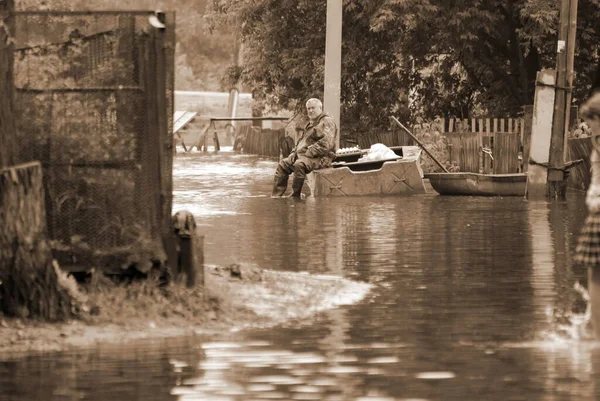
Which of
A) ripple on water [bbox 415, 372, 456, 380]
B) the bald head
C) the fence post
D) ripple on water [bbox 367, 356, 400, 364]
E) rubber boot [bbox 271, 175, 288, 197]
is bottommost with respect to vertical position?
rubber boot [bbox 271, 175, 288, 197]

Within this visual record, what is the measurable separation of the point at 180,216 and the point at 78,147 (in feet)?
2.69

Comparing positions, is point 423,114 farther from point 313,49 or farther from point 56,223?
point 56,223

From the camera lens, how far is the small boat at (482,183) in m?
23.3

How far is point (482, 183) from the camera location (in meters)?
23.3

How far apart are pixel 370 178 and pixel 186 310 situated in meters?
13.8

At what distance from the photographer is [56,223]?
10.5 m

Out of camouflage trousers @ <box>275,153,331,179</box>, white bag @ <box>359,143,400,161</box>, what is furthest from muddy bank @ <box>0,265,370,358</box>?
white bag @ <box>359,143,400,161</box>

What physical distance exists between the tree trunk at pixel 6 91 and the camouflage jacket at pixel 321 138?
44.8 feet

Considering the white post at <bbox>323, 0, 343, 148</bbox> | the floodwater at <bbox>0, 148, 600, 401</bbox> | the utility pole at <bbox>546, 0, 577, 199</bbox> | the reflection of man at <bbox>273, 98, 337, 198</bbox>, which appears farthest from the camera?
the white post at <bbox>323, 0, 343, 148</bbox>

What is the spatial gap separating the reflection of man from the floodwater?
6.83 meters

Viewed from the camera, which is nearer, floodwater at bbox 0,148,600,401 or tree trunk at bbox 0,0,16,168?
floodwater at bbox 0,148,600,401

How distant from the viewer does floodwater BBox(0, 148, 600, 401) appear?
765cm

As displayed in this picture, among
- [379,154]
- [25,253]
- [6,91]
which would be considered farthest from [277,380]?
[379,154]

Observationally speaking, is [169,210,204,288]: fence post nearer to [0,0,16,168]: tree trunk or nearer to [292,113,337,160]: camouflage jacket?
[0,0,16,168]: tree trunk
